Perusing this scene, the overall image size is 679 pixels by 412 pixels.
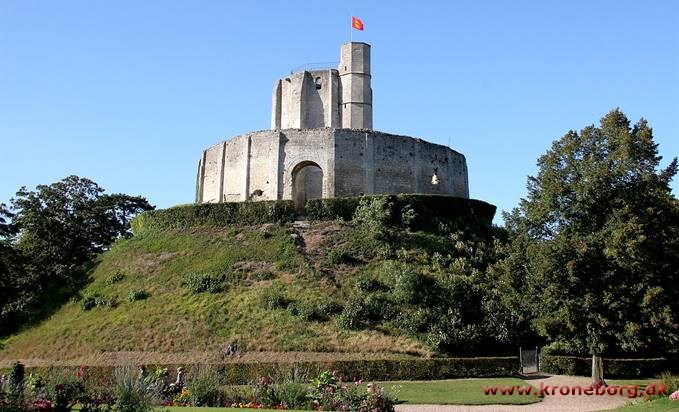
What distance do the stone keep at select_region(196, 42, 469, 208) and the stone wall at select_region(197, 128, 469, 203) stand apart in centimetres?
6

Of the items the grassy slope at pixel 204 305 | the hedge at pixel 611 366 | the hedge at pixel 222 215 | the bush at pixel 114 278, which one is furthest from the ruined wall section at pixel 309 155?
the hedge at pixel 611 366

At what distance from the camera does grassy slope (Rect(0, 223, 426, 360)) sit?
2862cm

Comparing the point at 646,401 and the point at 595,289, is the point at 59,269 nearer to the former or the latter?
the point at 595,289

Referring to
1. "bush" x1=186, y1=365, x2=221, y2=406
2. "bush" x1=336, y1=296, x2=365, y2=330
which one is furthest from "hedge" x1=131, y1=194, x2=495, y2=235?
"bush" x1=186, y1=365, x2=221, y2=406

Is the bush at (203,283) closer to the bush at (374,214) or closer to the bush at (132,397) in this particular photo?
the bush at (374,214)

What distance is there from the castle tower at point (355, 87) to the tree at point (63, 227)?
20724 millimetres

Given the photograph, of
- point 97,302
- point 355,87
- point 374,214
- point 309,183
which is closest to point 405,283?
point 374,214

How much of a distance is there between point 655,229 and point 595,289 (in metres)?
2.89

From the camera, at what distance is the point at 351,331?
28812 millimetres

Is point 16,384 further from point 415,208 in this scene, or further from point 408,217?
point 415,208

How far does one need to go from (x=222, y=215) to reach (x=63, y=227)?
58.1ft

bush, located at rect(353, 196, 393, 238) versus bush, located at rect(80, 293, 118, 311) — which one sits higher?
bush, located at rect(353, 196, 393, 238)

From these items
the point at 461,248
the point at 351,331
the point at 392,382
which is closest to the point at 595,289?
the point at 392,382

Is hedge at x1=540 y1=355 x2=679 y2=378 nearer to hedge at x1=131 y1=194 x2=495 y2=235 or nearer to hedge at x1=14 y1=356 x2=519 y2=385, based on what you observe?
hedge at x1=14 y1=356 x2=519 y2=385
